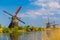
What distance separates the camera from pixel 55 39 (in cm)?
1080

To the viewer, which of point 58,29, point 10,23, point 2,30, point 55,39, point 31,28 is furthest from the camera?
point 31,28

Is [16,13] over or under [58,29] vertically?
over

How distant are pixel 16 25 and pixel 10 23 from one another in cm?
133

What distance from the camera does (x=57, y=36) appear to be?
10.9 metres

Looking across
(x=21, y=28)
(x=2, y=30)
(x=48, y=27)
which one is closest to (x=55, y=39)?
(x=2, y=30)

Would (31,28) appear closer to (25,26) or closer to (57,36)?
(25,26)

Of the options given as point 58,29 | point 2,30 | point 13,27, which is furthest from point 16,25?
point 58,29

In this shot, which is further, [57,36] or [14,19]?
[14,19]

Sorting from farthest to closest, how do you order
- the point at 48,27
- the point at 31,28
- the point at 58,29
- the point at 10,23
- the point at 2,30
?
1. the point at 48,27
2. the point at 31,28
3. the point at 10,23
4. the point at 2,30
5. the point at 58,29

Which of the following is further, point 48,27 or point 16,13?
point 48,27

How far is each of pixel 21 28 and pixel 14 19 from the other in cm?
298

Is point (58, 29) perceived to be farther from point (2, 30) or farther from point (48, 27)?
point (48, 27)

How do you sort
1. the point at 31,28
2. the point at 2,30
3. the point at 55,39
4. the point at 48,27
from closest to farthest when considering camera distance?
the point at 55,39 < the point at 2,30 < the point at 31,28 < the point at 48,27

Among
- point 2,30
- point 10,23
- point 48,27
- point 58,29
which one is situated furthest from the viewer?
point 48,27
